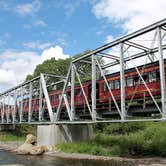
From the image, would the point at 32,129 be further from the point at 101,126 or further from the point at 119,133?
the point at 119,133

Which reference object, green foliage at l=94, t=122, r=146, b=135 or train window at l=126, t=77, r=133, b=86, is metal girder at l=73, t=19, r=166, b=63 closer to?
train window at l=126, t=77, r=133, b=86

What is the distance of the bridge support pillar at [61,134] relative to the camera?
117 ft

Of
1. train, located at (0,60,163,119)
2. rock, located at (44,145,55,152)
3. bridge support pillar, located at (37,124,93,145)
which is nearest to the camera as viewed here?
train, located at (0,60,163,119)

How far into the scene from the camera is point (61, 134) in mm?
36094

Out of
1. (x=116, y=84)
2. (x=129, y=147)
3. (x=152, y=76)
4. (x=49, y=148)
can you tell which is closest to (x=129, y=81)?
(x=116, y=84)

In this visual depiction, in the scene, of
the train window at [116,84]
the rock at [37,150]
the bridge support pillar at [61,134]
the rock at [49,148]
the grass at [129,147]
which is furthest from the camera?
the bridge support pillar at [61,134]

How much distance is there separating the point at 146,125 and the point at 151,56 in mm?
20084

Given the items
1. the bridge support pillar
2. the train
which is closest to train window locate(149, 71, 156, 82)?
the train

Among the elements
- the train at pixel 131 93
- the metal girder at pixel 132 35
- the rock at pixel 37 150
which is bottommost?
the rock at pixel 37 150

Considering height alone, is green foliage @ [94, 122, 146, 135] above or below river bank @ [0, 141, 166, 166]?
above

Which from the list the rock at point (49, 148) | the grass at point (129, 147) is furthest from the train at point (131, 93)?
the rock at point (49, 148)

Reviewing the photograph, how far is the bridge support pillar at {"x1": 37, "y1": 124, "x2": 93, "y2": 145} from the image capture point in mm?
35719

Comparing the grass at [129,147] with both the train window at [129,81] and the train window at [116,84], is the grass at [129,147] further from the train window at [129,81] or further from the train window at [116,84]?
the train window at [129,81]

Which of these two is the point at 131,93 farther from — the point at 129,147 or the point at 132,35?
the point at 129,147
